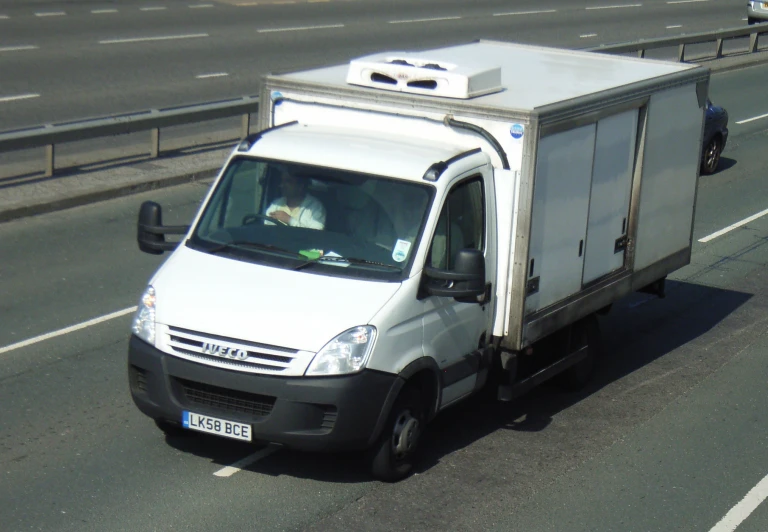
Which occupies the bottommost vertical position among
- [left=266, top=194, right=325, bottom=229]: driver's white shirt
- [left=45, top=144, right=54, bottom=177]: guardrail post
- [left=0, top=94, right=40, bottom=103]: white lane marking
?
[left=45, top=144, right=54, bottom=177]: guardrail post

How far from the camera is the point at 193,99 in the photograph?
20.9 meters

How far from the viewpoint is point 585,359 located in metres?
9.84

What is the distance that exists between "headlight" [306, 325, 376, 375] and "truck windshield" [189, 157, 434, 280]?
0.54 m

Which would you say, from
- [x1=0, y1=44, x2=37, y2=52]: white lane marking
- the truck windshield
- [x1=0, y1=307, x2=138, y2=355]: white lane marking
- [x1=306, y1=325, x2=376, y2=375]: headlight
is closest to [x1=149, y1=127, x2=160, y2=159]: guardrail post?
[x1=0, y1=307, x2=138, y2=355]: white lane marking

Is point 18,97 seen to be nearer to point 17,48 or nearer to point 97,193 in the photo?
point 17,48

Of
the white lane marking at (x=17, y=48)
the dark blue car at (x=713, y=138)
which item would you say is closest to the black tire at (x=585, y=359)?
the dark blue car at (x=713, y=138)

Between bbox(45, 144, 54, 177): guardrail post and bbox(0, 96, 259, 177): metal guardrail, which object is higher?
bbox(0, 96, 259, 177): metal guardrail

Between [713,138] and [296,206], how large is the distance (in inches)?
516

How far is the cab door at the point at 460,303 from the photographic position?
762cm

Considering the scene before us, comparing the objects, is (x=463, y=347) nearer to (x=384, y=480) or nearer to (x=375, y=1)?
(x=384, y=480)

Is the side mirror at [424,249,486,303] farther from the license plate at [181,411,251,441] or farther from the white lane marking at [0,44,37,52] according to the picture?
the white lane marking at [0,44,37,52]

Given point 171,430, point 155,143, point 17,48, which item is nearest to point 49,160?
point 155,143

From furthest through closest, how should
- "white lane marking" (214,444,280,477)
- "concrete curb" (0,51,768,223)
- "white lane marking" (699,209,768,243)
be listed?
"white lane marking" (699,209,768,243), "concrete curb" (0,51,768,223), "white lane marking" (214,444,280,477)

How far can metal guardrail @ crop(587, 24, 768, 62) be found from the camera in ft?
84.6
